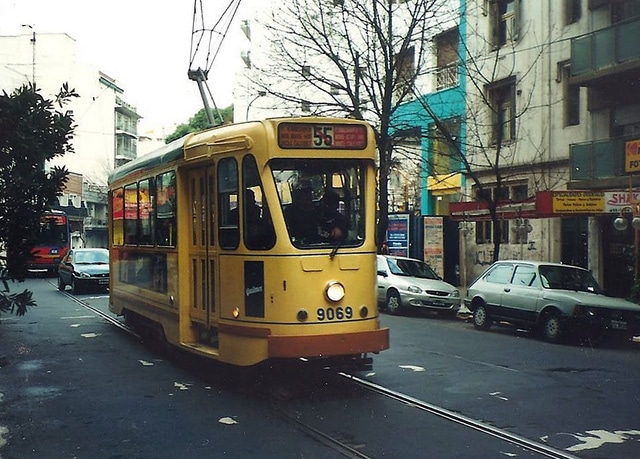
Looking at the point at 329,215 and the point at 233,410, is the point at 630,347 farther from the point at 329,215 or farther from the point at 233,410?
the point at 233,410

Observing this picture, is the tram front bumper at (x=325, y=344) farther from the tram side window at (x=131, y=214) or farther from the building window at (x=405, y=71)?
the building window at (x=405, y=71)

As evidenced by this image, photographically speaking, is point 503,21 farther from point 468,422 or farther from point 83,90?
point 83,90

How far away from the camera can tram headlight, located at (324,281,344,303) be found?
885 centimetres

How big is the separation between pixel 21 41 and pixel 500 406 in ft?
187

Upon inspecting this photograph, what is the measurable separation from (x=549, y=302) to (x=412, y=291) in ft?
15.8

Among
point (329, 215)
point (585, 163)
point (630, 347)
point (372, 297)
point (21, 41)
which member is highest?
point (21, 41)

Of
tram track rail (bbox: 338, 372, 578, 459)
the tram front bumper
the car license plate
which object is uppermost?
the tram front bumper

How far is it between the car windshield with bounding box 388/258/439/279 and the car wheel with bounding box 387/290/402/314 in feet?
2.21

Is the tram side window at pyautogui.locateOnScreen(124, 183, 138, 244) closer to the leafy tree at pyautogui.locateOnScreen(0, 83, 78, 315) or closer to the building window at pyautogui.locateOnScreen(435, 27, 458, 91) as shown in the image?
the leafy tree at pyautogui.locateOnScreen(0, 83, 78, 315)

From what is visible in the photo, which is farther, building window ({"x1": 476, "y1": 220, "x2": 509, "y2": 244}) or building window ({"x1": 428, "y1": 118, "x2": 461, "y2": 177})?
building window ({"x1": 476, "y1": 220, "x2": 509, "y2": 244})

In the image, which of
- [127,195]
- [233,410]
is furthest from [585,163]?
[233,410]

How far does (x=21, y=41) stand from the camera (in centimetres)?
5775

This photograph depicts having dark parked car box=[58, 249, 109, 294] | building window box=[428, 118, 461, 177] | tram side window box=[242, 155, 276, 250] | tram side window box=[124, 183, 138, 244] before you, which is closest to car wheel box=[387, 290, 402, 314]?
building window box=[428, 118, 461, 177]

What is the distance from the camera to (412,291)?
743 inches
